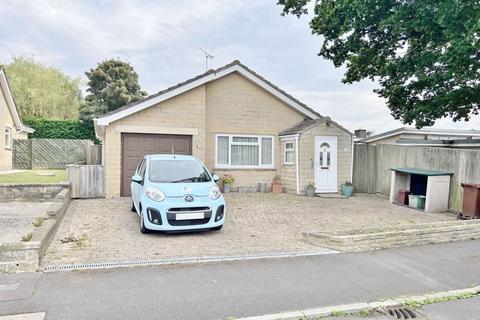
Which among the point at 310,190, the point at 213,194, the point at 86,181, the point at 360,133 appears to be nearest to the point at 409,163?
the point at 310,190

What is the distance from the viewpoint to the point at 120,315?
11.9 ft

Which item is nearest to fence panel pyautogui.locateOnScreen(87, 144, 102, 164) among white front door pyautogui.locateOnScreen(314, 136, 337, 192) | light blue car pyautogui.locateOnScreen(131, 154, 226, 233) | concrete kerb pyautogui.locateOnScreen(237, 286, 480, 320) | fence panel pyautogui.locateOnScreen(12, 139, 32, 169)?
light blue car pyautogui.locateOnScreen(131, 154, 226, 233)

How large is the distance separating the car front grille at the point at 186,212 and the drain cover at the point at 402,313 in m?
3.92

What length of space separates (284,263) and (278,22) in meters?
10.8

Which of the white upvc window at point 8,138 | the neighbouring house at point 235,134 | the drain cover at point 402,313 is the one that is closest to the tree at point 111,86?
the white upvc window at point 8,138

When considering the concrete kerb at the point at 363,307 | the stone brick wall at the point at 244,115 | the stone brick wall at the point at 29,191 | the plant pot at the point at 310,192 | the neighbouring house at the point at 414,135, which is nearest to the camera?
the concrete kerb at the point at 363,307

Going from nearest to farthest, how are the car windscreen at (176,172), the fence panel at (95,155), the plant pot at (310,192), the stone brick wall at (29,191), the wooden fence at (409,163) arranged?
1. the car windscreen at (176,172)
2. the wooden fence at (409,163)
3. the stone brick wall at (29,191)
4. the plant pot at (310,192)
5. the fence panel at (95,155)

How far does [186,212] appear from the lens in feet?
22.6

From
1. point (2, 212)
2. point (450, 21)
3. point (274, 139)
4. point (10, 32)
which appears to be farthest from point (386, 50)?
point (10, 32)

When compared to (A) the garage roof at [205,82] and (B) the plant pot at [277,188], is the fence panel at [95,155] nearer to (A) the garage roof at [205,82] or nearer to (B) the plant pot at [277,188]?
(A) the garage roof at [205,82]

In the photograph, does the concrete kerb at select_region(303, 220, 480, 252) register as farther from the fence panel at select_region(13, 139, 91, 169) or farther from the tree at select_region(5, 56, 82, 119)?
the tree at select_region(5, 56, 82, 119)

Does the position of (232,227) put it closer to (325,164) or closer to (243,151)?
(243,151)

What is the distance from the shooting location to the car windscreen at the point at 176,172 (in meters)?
7.65

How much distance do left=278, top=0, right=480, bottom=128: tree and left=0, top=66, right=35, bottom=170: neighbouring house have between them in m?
18.3
